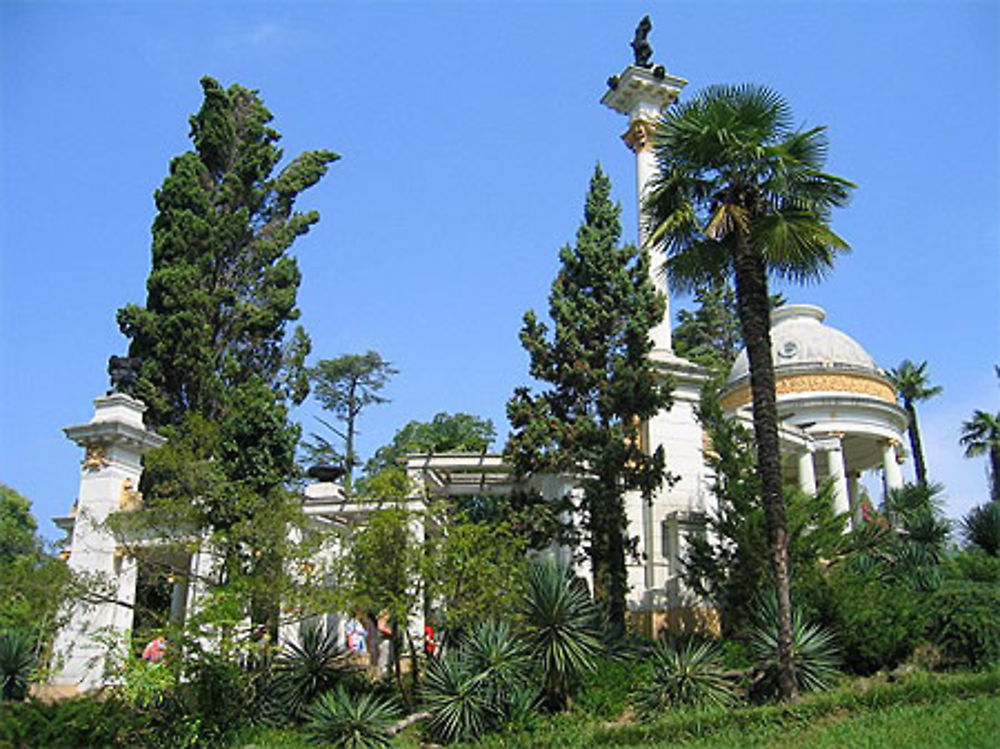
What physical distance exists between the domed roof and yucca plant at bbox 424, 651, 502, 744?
2078cm

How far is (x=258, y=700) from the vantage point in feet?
55.0

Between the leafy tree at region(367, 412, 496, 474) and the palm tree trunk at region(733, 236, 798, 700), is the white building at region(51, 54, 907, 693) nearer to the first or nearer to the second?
the palm tree trunk at region(733, 236, 798, 700)

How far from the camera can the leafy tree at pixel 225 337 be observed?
18.8 m

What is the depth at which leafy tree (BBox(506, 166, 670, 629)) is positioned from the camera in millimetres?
20516

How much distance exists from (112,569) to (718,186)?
677 inches

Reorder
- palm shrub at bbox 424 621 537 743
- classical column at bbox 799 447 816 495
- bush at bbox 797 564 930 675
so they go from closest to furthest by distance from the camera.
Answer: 1. palm shrub at bbox 424 621 537 743
2. bush at bbox 797 564 930 675
3. classical column at bbox 799 447 816 495

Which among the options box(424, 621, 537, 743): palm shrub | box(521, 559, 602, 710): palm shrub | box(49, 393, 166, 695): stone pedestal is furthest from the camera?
box(49, 393, 166, 695): stone pedestal

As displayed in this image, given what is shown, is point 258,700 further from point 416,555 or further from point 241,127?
point 241,127

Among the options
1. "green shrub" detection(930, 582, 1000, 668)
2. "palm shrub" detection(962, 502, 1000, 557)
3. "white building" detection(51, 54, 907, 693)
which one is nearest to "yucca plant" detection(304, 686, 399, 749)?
"white building" detection(51, 54, 907, 693)

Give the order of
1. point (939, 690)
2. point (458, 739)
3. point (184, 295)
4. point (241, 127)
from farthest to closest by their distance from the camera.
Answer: point (241, 127)
point (184, 295)
point (458, 739)
point (939, 690)

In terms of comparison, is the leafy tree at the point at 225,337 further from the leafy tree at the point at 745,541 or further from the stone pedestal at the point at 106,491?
the leafy tree at the point at 745,541

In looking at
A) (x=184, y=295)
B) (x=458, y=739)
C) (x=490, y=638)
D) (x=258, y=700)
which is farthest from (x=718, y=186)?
(x=184, y=295)

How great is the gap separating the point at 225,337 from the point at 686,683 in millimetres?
23244

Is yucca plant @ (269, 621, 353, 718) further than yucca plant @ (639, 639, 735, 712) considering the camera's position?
Yes
